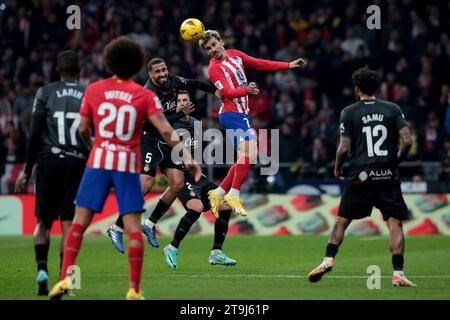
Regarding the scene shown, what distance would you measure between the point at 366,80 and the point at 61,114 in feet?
11.5

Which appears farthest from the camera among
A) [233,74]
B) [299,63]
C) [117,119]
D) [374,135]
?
[233,74]

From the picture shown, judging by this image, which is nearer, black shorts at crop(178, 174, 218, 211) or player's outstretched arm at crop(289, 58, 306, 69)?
player's outstretched arm at crop(289, 58, 306, 69)

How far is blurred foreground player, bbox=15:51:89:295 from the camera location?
11.1m

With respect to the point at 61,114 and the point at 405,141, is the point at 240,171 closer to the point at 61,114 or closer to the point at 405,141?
the point at 405,141

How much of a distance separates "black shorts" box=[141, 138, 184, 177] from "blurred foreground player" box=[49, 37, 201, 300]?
209 inches

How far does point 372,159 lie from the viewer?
12.2 metres

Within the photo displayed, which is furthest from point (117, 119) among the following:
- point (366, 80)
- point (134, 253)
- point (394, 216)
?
point (394, 216)

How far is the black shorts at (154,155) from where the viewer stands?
1562cm

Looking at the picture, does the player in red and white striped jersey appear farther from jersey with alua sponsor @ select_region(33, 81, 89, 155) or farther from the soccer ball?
jersey with alua sponsor @ select_region(33, 81, 89, 155)

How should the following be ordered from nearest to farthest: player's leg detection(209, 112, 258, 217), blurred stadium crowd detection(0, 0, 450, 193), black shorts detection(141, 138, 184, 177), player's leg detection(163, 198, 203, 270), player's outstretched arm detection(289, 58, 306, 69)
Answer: player's outstretched arm detection(289, 58, 306, 69) < player's leg detection(163, 198, 203, 270) < player's leg detection(209, 112, 258, 217) < black shorts detection(141, 138, 184, 177) < blurred stadium crowd detection(0, 0, 450, 193)

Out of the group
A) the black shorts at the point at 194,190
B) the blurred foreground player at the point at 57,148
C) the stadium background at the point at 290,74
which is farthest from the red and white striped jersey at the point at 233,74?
the stadium background at the point at 290,74

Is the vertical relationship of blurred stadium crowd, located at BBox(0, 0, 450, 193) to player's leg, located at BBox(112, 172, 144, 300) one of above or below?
above

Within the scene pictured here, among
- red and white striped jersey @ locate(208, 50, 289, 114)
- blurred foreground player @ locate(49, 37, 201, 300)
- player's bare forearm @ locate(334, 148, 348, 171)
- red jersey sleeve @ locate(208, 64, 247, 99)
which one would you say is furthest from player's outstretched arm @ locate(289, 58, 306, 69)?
blurred foreground player @ locate(49, 37, 201, 300)

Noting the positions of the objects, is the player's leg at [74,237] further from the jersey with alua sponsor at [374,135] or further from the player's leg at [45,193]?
the jersey with alua sponsor at [374,135]
